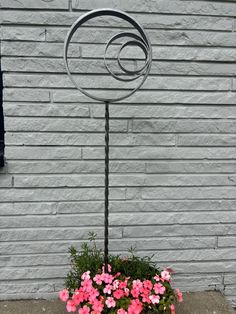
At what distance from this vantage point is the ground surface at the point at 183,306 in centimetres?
215

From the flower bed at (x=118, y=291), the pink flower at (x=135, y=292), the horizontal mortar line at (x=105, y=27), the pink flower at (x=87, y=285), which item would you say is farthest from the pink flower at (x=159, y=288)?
the horizontal mortar line at (x=105, y=27)

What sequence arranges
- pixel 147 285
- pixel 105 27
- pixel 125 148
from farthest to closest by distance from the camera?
pixel 125 148 < pixel 105 27 < pixel 147 285

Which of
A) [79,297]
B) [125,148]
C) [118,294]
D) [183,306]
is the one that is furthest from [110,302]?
[125,148]

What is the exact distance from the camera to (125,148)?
2.16m

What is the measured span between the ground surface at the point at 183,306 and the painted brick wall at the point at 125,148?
7cm

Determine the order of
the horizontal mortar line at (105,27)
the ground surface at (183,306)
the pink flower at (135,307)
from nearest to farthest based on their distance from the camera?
1. the pink flower at (135,307)
2. the horizontal mortar line at (105,27)
3. the ground surface at (183,306)

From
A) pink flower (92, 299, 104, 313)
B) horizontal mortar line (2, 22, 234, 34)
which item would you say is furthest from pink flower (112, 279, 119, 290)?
horizontal mortar line (2, 22, 234, 34)

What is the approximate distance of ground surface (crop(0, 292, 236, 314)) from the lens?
84.7 inches

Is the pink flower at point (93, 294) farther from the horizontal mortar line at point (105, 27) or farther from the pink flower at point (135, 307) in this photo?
the horizontal mortar line at point (105, 27)

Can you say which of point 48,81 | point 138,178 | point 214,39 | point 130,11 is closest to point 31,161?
point 48,81

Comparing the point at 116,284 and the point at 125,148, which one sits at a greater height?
the point at 125,148

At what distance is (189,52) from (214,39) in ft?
→ 0.58

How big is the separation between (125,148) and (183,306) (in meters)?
1.11

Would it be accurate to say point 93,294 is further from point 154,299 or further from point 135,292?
point 154,299
